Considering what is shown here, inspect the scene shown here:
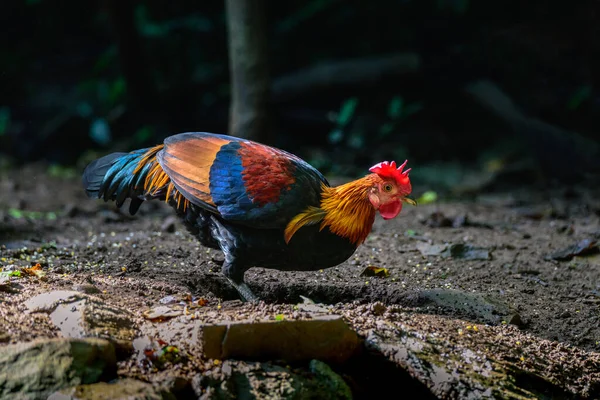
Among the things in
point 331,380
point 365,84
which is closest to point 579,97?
point 365,84

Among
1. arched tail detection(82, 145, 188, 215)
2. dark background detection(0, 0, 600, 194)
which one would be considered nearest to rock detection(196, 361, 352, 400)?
arched tail detection(82, 145, 188, 215)

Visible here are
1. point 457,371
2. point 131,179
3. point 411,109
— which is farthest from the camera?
point 411,109

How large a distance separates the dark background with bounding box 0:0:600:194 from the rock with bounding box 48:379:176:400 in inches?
298

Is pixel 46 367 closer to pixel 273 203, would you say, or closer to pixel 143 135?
pixel 273 203

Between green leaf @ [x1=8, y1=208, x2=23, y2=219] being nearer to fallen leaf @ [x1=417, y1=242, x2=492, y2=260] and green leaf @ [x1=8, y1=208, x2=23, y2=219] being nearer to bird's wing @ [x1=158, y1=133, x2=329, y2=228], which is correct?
bird's wing @ [x1=158, y1=133, x2=329, y2=228]

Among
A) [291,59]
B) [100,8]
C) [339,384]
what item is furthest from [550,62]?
[339,384]

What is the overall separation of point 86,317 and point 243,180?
46.2 inches

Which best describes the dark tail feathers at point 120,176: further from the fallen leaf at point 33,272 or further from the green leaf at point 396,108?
the green leaf at point 396,108

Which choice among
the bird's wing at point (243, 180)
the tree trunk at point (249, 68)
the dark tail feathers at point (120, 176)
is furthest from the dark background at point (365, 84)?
the bird's wing at point (243, 180)

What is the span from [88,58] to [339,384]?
12.2 meters

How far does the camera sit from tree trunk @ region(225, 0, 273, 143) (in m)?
7.13

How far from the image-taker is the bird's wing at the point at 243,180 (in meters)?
3.76

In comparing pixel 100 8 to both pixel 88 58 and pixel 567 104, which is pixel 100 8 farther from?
pixel 567 104

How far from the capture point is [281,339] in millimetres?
3088
